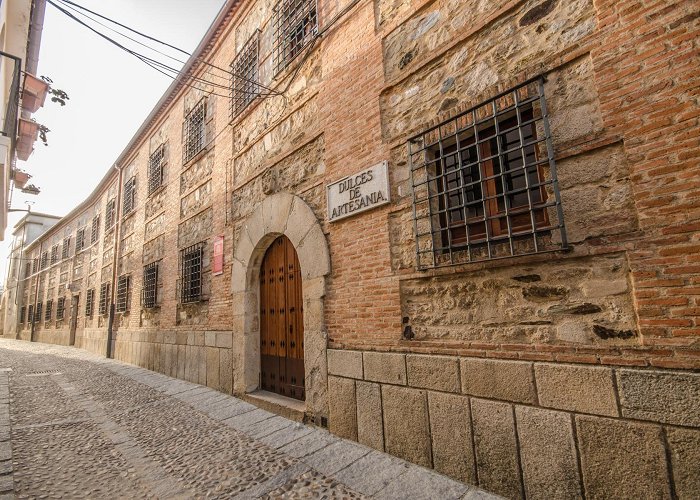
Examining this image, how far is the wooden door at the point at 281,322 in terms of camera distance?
4.56 metres

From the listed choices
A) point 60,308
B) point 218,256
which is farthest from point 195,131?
point 60,308

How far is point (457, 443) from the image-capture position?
2.57 meters

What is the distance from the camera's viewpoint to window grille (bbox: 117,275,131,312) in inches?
392

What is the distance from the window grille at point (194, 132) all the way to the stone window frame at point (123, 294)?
4.68m

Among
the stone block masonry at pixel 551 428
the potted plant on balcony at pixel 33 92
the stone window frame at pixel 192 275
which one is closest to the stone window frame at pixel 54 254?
the potted plant on balcony at pixel 33 92

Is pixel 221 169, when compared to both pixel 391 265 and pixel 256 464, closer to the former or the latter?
pixel 391 265

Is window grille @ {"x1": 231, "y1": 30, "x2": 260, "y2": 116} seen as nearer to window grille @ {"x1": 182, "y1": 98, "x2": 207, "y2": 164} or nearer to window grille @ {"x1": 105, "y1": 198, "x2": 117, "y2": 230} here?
window grille @ {"x1": 182, "y1": 98, "x2": 207, "y2": 164}

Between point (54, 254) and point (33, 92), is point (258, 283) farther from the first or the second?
point (54, 254)

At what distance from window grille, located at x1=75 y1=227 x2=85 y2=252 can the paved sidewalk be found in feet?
42.4

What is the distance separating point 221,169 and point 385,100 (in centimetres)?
399

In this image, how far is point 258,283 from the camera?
17.5ft

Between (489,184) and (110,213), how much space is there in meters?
14.2

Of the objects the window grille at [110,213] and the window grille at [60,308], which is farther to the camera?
the window grille at [60,308]

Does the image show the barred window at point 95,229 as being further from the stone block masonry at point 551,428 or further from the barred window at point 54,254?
the stone block masonry at point 551,428
